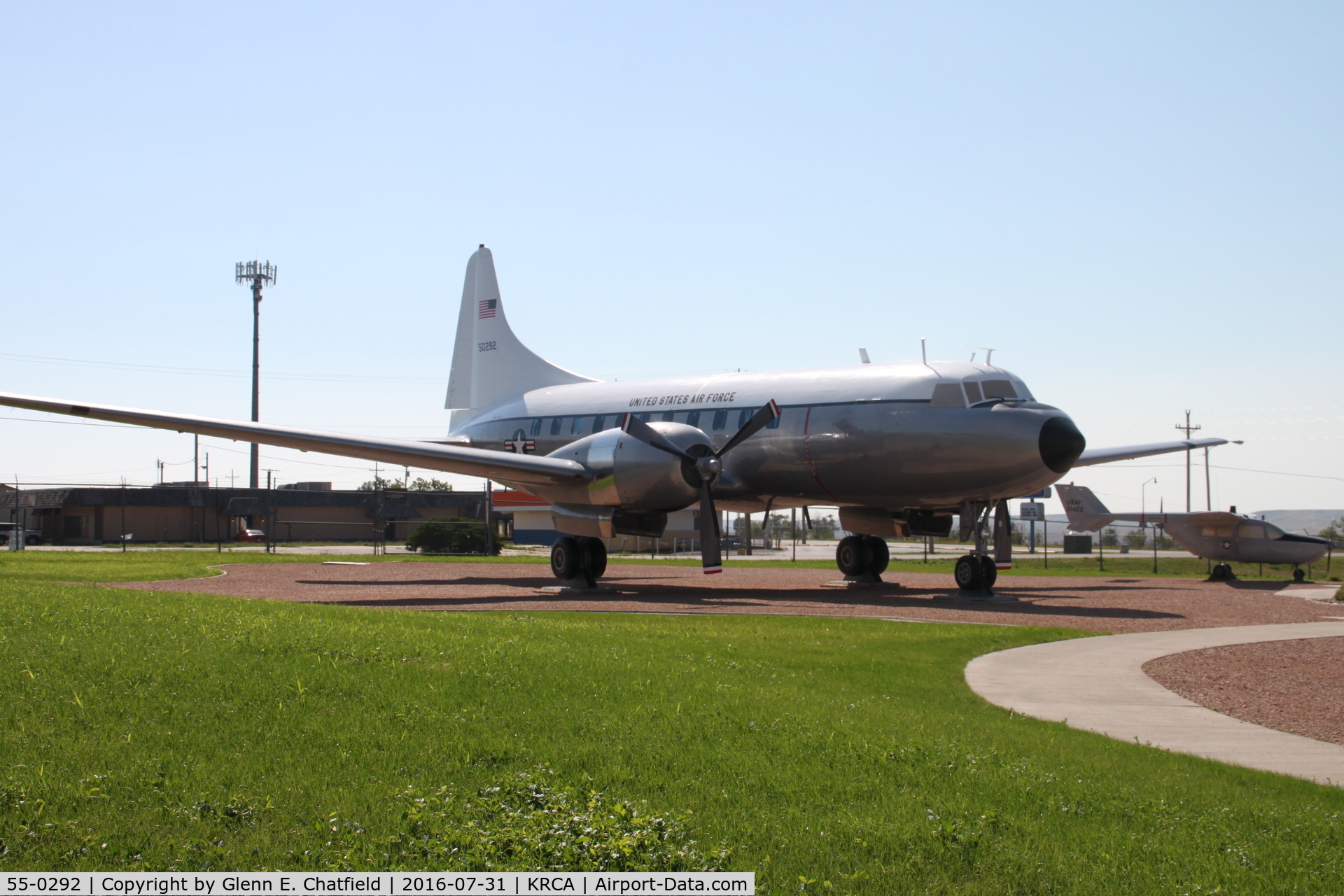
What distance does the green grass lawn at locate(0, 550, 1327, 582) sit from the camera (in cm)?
2555

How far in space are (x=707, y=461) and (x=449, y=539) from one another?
2954 cm

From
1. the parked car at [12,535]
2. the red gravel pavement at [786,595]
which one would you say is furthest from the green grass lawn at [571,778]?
the parked car at [12,535]

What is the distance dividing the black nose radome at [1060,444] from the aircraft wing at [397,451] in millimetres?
9321

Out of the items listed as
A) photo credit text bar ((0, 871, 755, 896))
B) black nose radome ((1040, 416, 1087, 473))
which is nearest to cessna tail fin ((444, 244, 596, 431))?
black nose radome ((1040, 416, 1087, 473))

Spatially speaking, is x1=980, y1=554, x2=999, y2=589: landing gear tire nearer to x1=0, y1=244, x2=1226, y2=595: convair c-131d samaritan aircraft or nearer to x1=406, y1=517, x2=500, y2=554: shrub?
x1=0, y1=244, x2=1226, y2=595: convair c-131d samaritan aircraft

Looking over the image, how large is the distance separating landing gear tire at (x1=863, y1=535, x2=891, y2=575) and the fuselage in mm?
2985

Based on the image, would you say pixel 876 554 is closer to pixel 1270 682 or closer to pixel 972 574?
pixel 972 574

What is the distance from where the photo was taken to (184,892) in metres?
5.17

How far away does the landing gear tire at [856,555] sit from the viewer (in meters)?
28.5

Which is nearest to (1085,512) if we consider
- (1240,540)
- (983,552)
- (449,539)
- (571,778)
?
(1240,540)

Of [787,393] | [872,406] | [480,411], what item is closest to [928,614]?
[872,406]

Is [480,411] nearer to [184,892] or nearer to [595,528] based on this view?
[595,528]

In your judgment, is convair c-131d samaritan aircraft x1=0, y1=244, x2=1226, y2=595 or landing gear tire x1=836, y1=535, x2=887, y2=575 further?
landing gear tire x1=836, y1=535, x2=887, y2=575

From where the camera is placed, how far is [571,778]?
6.95 m
